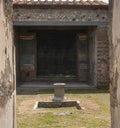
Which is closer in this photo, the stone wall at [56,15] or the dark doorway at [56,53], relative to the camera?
the stone wall at [56,15]

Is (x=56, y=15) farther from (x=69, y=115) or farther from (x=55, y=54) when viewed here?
(x=69, y=115)

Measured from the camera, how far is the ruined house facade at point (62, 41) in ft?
48.7

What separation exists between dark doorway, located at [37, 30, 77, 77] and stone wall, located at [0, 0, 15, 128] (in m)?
13.6

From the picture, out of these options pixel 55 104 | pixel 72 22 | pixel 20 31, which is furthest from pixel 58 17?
pixel 55 104

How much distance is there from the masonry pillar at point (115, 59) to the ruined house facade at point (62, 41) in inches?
397

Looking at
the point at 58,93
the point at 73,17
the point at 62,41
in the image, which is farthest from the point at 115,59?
the point at 62,41

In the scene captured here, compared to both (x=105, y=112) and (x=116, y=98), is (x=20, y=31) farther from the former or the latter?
(x=116, y=98)

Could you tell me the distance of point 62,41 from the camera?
62.0 ft

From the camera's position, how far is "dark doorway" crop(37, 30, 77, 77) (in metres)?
18.5

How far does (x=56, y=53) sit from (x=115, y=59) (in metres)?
14.2

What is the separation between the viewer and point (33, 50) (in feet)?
58.3

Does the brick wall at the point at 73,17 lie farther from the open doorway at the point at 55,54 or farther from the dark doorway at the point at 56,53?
the dark doorway at the point at 56,53

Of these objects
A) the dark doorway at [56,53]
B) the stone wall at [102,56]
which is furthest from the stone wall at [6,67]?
the dark doorway at [56,53]

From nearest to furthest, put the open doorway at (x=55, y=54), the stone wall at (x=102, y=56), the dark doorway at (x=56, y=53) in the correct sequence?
the stone wall at (x=102, y=56) → the open doorway at (x=55, y=54) → the dark doorway at (x=56, y=53)
